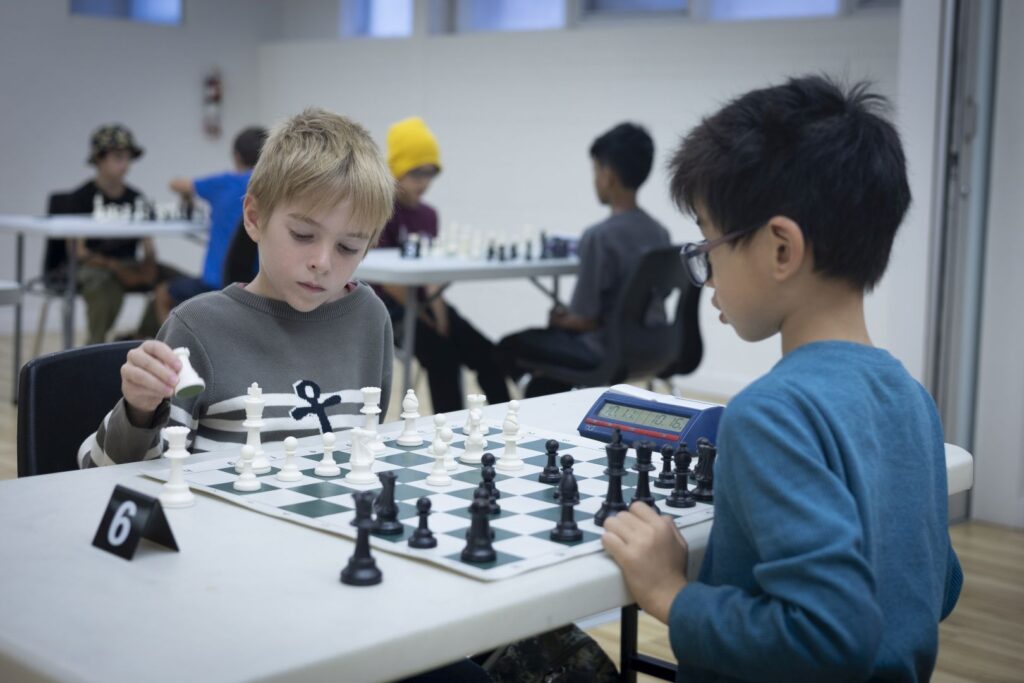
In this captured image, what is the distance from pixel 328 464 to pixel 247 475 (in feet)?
0.36

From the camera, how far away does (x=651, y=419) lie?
1.67 m

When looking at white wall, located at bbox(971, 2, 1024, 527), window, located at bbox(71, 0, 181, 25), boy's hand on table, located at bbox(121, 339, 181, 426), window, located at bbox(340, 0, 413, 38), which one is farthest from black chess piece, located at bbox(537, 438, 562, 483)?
window, located at bbox(71, 0, 181, 25)

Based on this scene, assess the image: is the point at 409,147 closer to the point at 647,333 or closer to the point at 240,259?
the point at 240,259

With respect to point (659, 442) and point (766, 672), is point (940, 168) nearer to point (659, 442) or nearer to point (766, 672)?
point (659, 442)

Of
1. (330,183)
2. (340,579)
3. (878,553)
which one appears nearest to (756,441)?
(878,553)

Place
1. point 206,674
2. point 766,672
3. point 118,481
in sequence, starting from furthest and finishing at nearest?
point 118,481 < point 766,672 < point 206,674

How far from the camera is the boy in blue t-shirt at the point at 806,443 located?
102 centimetres

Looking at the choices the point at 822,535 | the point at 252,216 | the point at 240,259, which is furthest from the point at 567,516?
the point at 240,259

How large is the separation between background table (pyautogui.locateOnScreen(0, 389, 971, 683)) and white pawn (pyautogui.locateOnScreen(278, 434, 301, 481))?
0.40 ft

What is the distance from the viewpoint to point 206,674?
2.78 ft

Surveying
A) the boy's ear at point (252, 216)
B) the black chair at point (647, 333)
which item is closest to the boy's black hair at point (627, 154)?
the black chair at point (647, 333)

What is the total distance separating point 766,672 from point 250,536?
528mm

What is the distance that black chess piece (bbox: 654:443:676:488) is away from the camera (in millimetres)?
1422

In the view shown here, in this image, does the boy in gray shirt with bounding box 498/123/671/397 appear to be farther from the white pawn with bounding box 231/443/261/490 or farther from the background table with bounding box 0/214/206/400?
the white pawn with bounding box 231/443/261/490
